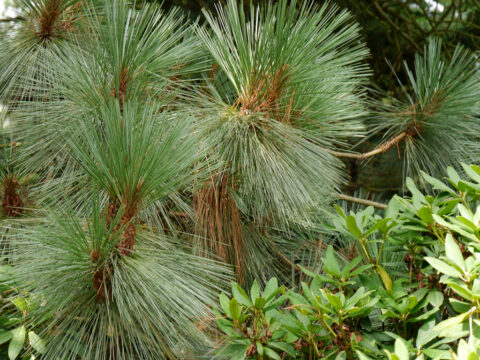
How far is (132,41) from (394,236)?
57 centimetres

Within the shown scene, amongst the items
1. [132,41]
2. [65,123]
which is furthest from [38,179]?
[132,41]

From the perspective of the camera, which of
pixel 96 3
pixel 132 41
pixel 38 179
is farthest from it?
pixel 96 3

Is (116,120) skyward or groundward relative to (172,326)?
skyward

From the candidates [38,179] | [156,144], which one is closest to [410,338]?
[156,144]

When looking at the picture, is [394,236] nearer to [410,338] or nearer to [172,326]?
[410,338]

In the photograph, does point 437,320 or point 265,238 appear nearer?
point 437,320

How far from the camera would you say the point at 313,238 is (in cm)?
142

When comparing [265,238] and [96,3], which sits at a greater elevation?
[96,3]

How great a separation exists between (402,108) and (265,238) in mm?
622

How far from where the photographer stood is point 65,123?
41.6 inches

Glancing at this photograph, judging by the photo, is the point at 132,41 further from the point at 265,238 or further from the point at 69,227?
the point at 265,238

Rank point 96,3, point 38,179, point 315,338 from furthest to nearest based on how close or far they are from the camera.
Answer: point 96,3
point 38,179
point 315,338

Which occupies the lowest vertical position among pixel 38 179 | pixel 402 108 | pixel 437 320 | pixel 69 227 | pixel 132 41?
pixel 38 179

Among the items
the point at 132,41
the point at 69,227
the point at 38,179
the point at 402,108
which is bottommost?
the point at 38,179
